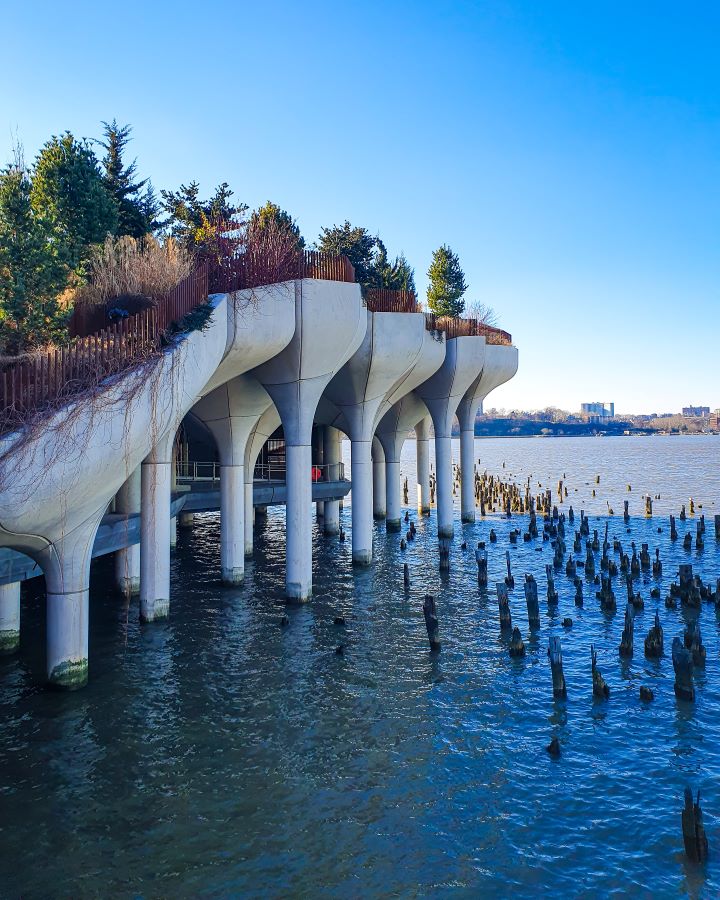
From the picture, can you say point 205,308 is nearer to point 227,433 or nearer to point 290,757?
point 227,433

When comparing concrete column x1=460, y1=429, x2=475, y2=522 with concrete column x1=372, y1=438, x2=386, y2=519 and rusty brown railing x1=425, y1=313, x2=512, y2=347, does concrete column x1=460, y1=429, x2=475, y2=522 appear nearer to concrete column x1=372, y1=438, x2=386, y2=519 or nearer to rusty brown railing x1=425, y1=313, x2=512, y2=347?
concrete column x1=372, y1=438, x2=386, y2=519

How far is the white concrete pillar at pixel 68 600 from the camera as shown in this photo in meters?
16.7

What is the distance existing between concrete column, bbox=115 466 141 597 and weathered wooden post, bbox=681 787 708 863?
67.8 feet

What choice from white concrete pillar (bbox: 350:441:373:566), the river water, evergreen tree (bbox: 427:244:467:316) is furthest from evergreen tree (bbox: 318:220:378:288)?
the river water

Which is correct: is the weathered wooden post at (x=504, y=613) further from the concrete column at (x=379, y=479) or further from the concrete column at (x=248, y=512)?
the concrete column at (x=379, y=479)

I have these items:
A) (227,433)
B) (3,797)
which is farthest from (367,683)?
(227,433)

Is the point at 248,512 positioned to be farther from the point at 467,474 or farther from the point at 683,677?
the point at 683,677

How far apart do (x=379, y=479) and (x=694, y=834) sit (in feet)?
147

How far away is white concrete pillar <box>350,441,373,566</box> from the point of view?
3531cm

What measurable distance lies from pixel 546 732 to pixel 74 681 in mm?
11566

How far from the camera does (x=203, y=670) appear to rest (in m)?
20.4

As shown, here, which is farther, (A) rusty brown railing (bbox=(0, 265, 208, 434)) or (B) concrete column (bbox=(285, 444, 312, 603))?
(B) concrete column (bbox=(285, 444, 312, 603))

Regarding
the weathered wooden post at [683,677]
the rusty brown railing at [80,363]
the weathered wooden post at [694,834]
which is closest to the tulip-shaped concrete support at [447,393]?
the rusty brown railing at [80,363]

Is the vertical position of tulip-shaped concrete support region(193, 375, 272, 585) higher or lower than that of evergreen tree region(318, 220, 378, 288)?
lower
